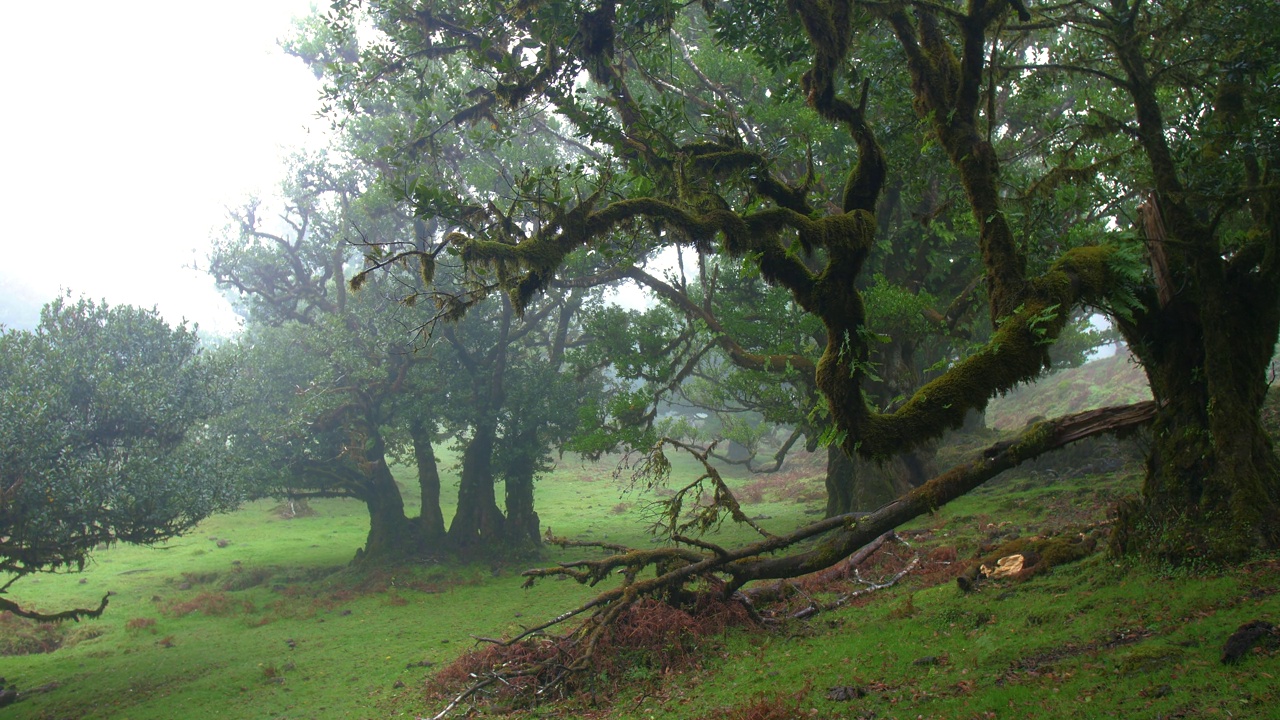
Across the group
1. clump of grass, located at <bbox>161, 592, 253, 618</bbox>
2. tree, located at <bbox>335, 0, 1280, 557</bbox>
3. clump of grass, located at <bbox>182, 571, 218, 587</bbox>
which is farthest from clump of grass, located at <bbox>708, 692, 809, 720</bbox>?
clump of grass, located at <bbox>182, 571, 218, 587</bbox>

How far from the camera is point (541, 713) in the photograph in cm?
979

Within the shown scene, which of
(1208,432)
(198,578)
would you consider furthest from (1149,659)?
(198,578)

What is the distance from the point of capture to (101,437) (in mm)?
17781

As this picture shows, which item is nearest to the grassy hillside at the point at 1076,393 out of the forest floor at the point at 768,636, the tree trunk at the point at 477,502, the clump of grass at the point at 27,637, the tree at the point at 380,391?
the forest floor at the point at 768,636

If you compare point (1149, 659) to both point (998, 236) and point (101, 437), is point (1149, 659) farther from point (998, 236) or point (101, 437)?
point (101, 437)

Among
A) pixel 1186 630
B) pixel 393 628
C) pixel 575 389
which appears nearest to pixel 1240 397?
pixel 1186 630

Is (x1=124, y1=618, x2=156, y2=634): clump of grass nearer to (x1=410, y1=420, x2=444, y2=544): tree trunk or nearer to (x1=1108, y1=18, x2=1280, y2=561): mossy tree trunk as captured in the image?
(x1=410, y1=420, x2=444, y2=544): tree trunk

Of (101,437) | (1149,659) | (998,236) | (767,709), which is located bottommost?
(767,709)

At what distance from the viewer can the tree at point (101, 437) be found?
15.1 metres

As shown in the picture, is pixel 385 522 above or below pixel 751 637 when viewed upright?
above

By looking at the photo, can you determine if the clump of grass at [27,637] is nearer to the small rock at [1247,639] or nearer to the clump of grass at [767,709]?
the clump of grass at [767,709]

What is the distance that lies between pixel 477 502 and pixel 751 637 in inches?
720

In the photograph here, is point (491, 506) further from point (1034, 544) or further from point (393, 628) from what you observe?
point (1034, 544)

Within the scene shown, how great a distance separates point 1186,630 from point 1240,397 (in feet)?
10.3
